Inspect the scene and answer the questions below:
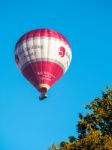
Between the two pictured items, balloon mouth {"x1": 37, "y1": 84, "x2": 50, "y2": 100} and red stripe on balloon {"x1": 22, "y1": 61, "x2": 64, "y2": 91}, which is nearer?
red stripe on balloon {"x1": 22, "y1": 61, "x2": 64, "y2": 91}

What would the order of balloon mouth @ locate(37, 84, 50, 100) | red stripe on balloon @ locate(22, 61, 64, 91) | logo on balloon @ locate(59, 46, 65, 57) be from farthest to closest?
logo on balloon @ locate(59, 46, 65, 57), balloon mouth @ locate(37, 84, 50, 100), red stripe on balloon @ locate(22, 61, 64, 91)

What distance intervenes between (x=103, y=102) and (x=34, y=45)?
35154 mm

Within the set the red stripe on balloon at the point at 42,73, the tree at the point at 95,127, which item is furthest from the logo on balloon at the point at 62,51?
the tree at the point at 95,127

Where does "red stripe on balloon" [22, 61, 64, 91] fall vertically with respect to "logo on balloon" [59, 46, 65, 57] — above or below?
below

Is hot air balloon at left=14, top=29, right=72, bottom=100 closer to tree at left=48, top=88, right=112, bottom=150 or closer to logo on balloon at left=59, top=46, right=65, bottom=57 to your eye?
logo on balloon at left=59, top=46, right=65, bottom=57

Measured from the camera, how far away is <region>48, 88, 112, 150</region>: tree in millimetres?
43094

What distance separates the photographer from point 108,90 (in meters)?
46.8

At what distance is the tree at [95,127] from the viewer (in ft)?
141

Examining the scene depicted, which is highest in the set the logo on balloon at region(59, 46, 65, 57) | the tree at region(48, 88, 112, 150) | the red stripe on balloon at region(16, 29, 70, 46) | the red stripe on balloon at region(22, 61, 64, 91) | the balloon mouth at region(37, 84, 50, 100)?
the red stripe on balloon at region(16, 29, 70, 46)

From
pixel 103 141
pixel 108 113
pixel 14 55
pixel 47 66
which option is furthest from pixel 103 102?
pixel 14 55

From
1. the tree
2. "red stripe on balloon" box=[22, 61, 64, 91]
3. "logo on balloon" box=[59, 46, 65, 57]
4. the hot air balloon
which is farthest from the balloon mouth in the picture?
the tree

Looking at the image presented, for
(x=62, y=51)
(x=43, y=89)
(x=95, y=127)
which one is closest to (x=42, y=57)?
(x=62, y=51)

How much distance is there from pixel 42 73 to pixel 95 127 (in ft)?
109

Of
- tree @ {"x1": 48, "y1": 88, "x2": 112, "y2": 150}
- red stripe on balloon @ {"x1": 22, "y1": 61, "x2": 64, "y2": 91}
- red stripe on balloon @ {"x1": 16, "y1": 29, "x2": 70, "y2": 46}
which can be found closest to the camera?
tree @ {"x1": 48, "y1": 88, "x2": 112, "y2": 150}
